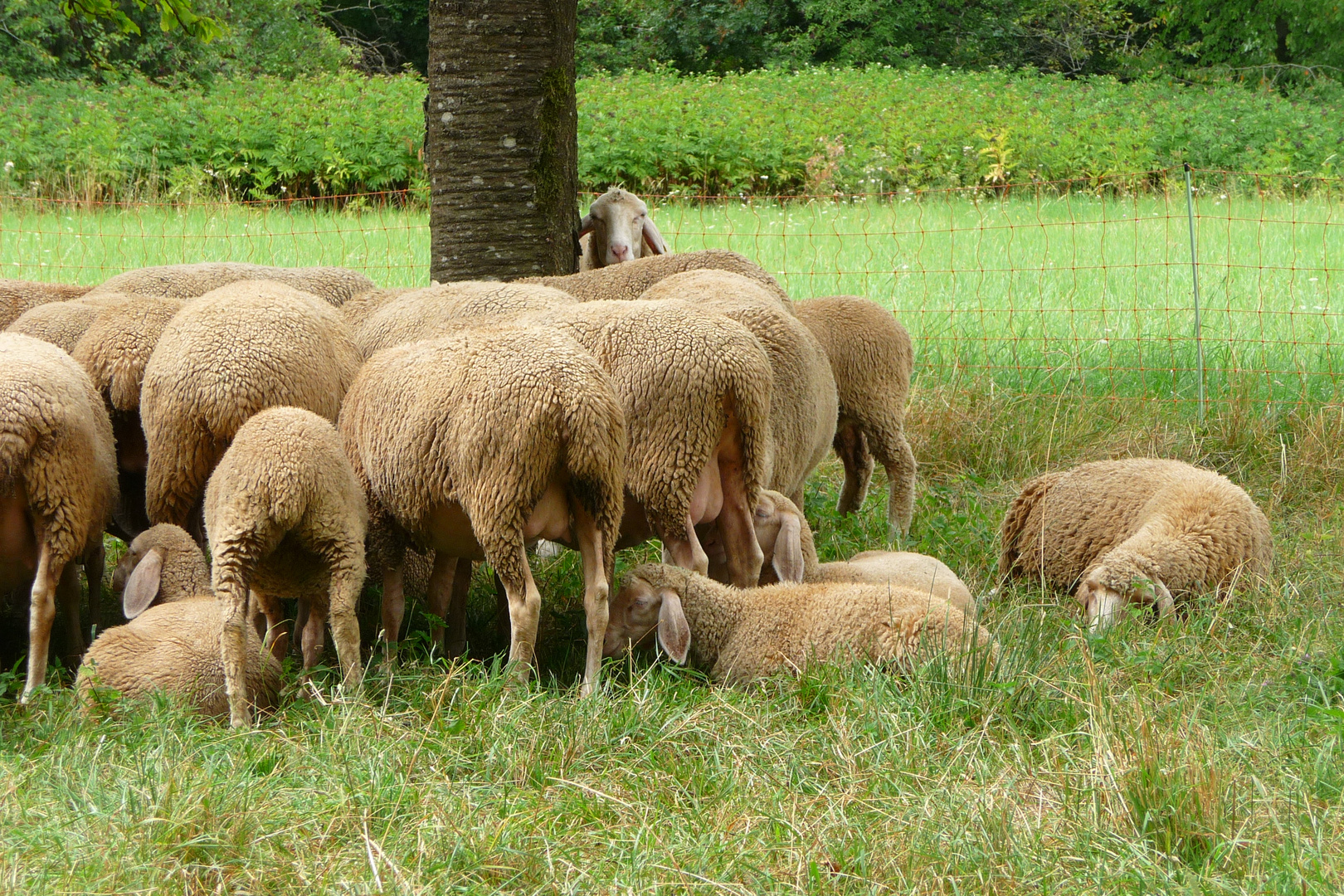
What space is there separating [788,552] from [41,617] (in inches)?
97.7

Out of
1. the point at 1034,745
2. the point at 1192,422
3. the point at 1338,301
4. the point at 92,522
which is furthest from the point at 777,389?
the point at 1338,301

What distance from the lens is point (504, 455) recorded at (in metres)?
3.64

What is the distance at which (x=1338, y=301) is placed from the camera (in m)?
9.97

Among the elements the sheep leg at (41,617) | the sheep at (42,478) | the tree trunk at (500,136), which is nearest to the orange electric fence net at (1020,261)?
the tree trunk at (500,136)

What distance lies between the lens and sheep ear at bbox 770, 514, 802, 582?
4660mm

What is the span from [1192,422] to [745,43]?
1118 inches

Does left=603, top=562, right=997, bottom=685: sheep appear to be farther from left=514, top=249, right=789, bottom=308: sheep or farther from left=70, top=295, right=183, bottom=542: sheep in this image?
left=70, top=295, right=183, bottom=542: sheep

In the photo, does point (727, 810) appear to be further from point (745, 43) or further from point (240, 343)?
point (745, 43)

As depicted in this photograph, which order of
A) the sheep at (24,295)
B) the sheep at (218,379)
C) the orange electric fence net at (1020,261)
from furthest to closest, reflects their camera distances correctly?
the orange electric fence net at (1020,261), the sheep at (24,295), the sheep at (218,379)

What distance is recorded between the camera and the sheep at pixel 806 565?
466 centimetres

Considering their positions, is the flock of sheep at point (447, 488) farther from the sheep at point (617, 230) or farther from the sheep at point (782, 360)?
the sheep at point (617, 230)

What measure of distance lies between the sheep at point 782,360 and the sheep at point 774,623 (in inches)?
30.7

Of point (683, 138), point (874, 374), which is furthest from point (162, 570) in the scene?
point (683, 138)

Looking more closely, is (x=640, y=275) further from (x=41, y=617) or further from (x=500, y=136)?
(x=41, y=617)
